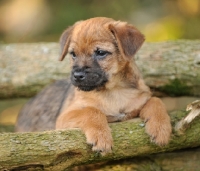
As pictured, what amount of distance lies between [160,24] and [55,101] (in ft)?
16.3

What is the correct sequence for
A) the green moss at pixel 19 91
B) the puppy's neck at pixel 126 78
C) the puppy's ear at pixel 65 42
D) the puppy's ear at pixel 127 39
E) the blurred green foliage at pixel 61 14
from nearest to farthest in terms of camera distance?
1. the puppy's ear at pixel 127 39
2. the puppy's neck at pixel 126 78
3. the puppy's ear at pixel 65 42
4. the green moss at pixel 19 91
5. the blurred green foliage at pixel 61 14

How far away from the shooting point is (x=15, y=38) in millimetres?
12828

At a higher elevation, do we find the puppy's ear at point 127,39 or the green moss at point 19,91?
the puppy's ear at point 127,39

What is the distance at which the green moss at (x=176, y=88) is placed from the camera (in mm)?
7098

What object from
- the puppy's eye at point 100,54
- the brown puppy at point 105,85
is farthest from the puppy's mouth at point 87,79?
the puppy's eye at point 100,54

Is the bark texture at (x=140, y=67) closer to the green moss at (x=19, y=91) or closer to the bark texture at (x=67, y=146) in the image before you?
the green moss at (x=19, y=91)

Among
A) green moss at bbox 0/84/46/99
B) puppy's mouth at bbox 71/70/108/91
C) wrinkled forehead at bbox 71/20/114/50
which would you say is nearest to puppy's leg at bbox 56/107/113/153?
puppy's mouth at bbox 71/70/108/91

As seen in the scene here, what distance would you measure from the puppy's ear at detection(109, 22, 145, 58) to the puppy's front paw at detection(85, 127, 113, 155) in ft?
3.40

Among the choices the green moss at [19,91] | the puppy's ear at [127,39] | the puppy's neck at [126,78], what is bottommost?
the green moss at [19,91]

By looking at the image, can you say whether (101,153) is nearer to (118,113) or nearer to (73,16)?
(118,113)

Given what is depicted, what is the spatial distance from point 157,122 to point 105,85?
0.85 meters

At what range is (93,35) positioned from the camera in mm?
5684

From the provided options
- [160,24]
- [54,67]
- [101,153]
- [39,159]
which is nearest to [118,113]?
[101,153]

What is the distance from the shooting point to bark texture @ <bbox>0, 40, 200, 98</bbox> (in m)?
7.08
